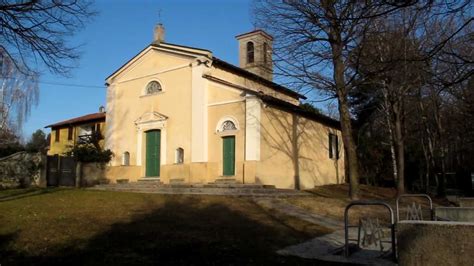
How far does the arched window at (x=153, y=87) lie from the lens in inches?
1024

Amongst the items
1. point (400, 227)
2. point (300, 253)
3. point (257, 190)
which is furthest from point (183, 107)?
point (400, 227)

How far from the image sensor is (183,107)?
2412cm

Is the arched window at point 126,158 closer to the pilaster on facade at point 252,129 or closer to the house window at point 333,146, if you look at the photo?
the pilaster on facade at point 252,129

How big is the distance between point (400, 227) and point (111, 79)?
84.5 ft

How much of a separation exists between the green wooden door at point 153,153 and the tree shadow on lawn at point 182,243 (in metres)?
12.4

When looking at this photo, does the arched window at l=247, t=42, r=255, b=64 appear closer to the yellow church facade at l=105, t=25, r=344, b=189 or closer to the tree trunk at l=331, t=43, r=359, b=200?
the yellow church facade at l=105, t=25, r=344, b=189

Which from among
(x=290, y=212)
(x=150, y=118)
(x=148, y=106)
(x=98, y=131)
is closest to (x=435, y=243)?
(x=290, y=212)

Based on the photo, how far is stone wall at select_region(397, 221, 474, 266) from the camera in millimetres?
5320

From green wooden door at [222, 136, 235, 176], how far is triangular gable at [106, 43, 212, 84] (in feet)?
15.5

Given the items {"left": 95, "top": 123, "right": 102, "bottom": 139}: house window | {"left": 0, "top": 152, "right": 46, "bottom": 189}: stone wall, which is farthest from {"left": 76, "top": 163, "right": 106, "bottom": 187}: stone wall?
{"left": 95, "top": 123, "right": 102, "bottom": 139}: house window

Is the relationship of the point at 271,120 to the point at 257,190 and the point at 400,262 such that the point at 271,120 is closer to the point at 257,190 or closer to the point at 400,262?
the point at 257,190

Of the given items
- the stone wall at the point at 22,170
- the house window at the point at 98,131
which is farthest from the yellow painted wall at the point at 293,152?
the house window at the point at 98,131

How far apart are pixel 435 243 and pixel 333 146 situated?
25.5 m

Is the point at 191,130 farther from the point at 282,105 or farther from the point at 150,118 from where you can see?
the point at 282,105
